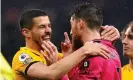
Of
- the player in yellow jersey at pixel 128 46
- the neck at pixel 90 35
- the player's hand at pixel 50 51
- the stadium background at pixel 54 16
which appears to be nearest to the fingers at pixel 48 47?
the player's hand at pixel 50 51

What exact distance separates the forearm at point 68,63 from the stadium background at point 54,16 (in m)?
3.94

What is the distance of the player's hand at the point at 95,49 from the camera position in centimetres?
230

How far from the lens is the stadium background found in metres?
6.51

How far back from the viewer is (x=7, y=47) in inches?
259

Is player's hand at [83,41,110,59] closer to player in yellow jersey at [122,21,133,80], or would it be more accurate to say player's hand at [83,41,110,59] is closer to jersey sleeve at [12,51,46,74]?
→ jersey sleeve at [12,51,46,74]

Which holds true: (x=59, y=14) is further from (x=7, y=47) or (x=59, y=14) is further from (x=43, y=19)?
(x=43, y=19)

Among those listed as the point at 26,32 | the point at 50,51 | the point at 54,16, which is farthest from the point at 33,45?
the point at 54,16

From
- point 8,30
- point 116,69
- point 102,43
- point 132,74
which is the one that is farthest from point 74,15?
point 8,30

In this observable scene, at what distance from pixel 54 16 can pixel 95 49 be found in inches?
173

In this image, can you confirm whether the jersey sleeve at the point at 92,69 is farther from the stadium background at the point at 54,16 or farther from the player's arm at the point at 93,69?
the stadium background at the point at 54,16

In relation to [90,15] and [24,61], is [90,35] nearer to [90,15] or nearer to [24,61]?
[90,15]

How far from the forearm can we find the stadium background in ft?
12.9

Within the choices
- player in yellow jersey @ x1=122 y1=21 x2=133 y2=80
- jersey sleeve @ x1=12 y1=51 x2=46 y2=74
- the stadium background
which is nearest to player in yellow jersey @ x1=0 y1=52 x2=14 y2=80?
jersey sleeve @ x1=12 y1=51 x2=46 y2=74

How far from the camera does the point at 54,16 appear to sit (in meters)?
6.65
